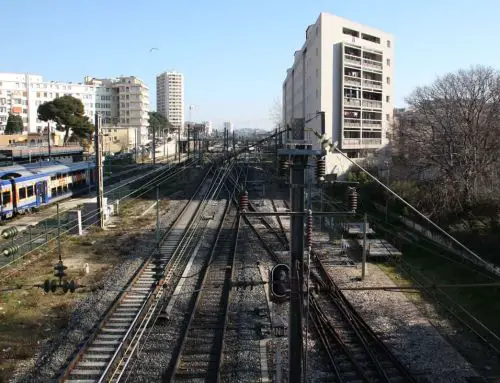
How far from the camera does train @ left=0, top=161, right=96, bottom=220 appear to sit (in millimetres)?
23438

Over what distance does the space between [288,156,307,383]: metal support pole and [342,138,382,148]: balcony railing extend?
37636mm

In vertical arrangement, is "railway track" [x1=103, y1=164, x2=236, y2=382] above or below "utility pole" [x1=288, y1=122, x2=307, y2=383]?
below

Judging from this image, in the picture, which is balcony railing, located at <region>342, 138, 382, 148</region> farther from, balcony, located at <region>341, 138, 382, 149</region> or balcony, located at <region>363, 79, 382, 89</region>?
balcony, located at <region>363, 79, 382, 89</region>

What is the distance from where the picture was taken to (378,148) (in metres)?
47.1

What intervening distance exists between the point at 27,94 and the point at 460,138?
8069 centimetres

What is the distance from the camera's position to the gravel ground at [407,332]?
31.3ft

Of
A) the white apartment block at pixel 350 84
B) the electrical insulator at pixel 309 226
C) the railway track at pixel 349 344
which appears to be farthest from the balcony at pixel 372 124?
the electrical insulator at pixel 309 226

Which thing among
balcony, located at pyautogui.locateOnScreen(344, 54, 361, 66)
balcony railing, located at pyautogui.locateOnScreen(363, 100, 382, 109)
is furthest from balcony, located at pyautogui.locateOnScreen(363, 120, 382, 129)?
balcony, located at pyautogui.locateOnScreen(344, 54, 361, 66)

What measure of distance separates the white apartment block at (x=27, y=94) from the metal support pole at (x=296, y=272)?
3151 inches

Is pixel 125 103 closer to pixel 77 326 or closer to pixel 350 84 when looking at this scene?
pixel 350 84

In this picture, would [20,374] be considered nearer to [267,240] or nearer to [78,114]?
[267,240]

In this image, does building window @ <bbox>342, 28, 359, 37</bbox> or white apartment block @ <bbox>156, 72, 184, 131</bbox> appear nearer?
building window @ <bbox>342, 28, 359, 37</bbox>

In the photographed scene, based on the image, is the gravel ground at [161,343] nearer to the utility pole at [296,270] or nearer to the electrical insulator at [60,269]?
the electrical insulator at [60,269]

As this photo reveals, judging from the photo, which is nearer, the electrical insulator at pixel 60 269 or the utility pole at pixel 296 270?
the utility pole at pixel 296 270
